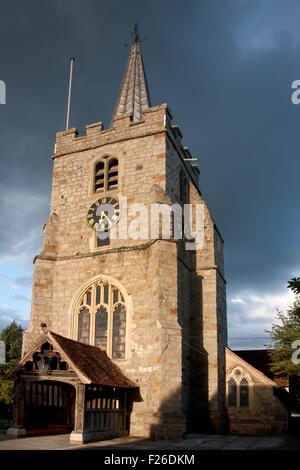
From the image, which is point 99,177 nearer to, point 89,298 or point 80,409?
point 89,298

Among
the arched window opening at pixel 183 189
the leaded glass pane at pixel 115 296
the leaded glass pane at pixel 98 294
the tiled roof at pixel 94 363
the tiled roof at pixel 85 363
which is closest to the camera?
the tiled roof at pixel 85 363

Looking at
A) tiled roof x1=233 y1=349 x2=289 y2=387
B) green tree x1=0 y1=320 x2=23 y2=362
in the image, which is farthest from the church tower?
green tree x1=0 y1=320 x2=23 y2=362

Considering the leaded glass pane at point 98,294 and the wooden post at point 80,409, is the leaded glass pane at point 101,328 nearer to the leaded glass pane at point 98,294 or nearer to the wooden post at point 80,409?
the leaded glass pane at point 98,294

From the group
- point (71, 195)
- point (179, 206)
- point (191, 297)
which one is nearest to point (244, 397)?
point (191, 297)

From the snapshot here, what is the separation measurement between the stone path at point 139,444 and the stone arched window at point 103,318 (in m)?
4.02

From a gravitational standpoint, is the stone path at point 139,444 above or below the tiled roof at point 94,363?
below

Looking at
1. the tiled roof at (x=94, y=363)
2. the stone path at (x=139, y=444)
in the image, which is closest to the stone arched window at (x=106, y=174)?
the tiled roof at (x=94, y=363)

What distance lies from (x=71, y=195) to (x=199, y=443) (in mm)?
13239

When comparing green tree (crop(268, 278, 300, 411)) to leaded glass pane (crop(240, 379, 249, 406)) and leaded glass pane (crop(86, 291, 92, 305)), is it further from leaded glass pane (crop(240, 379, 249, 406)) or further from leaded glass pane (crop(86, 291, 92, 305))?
leaded glass pane (crop(86, 291, 92, 305))

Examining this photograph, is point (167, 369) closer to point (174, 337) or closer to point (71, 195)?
point (174, 337)

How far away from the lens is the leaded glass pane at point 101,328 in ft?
62.1

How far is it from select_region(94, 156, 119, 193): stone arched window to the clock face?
0.83 m

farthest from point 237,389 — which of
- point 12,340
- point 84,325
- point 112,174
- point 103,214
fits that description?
point 12,340

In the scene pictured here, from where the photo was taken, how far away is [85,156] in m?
23.3
